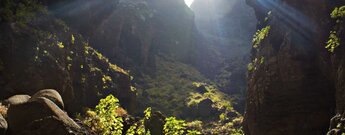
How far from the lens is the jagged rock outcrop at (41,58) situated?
1756cm

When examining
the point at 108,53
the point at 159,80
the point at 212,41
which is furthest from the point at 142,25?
the point at 212,41

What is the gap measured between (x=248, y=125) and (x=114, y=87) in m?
11.7

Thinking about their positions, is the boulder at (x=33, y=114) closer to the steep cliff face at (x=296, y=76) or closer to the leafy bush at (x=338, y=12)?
the steep cliff face at (x=296, y=76)

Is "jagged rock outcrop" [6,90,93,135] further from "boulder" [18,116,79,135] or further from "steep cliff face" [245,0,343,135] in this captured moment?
"steep cliff face" [245,0,343,135]

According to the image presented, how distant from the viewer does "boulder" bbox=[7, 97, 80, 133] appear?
9.88 meters

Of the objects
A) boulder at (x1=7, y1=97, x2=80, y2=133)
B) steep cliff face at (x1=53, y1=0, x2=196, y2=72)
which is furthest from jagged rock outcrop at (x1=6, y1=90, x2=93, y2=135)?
steep cliff face at (x1=53, y1=0, x2=196, y2=72)

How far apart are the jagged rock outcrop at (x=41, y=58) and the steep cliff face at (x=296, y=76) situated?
432 inches

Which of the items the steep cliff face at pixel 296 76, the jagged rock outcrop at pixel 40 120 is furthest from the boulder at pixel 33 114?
the steep cliff face at pixel 296 76

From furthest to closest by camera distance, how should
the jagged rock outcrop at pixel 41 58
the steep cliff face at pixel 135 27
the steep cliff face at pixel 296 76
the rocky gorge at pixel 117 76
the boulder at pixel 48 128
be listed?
the steep cliff face at pixel 135 27
the steep cliff face at pixel 296 76
the jagged rock outcrop at pixel 41 58
the rocky gorge at pixel 117 76
the boulder at pixel 48 128

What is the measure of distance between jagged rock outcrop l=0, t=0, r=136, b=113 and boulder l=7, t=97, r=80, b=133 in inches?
252

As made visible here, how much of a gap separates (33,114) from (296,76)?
14.2m

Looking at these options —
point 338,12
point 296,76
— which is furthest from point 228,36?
point 338,12

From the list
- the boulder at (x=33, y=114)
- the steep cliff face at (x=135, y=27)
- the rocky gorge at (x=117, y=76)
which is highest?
→ the steep cliff face at (x=135, y=27)

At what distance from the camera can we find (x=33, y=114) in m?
10.2
